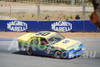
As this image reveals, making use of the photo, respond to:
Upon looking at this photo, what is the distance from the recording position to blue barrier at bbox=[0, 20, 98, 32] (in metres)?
19.9

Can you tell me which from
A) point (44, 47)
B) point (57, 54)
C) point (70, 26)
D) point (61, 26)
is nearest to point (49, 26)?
point (61, 26)

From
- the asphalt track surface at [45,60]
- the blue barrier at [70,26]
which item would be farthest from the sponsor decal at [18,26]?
the asphalt track surface at [45,60]

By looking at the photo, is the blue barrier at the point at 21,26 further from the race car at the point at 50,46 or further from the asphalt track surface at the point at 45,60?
the race car at the point at 50,46

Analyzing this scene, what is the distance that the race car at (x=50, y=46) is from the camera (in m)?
10.9

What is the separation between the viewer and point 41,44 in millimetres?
11578

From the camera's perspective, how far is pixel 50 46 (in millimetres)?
11227

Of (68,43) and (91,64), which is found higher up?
(68,43)

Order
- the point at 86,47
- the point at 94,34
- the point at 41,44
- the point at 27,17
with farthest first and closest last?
the point at 27,17
the point at 94,34
the point at 86,47
the point at 41,44

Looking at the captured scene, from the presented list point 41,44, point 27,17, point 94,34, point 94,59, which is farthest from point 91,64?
point 27,17

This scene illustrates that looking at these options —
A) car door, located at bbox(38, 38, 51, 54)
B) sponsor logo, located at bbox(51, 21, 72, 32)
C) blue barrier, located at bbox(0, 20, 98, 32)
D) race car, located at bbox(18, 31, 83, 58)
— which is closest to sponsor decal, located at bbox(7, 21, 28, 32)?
blue barrier, located at bbox(0, 20, 98, 32)

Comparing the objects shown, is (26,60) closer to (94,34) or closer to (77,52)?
(77,52)

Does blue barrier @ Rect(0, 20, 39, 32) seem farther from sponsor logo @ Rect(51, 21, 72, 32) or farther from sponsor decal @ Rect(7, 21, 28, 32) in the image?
sponsor logo @ Rect(51, 21, 72, 32)

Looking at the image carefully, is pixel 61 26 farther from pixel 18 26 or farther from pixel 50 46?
pixel 50 46

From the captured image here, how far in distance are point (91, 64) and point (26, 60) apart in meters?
3.27
